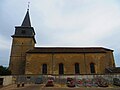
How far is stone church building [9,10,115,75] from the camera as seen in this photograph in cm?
3344

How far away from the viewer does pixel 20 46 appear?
119ft

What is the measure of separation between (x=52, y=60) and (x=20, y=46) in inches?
366

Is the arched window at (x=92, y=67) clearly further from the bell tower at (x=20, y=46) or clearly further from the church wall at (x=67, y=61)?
the bell tower at (x=20, y=46)

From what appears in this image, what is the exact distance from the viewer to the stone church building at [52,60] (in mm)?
33438

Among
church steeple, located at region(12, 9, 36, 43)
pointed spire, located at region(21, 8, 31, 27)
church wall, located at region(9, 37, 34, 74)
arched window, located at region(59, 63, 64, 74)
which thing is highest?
pointed spire, located at region(21, 8, 31, 27)

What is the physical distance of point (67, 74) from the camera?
3300cm

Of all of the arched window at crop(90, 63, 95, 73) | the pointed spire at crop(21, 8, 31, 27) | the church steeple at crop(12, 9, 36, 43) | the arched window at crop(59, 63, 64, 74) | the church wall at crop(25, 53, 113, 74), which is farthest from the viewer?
the pointed spire at crop(21, 8, 31, 27)

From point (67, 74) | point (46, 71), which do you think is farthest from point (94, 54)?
point (46, 71)

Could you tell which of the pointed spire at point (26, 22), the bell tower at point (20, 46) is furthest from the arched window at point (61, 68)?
the pointed spire at point (26, 22)

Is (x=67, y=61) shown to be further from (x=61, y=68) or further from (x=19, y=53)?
(x=19, y=53)

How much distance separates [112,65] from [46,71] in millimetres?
17125

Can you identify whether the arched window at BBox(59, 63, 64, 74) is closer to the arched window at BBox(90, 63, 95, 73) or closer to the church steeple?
the arched window at BBox(90, 63, 95, 73)

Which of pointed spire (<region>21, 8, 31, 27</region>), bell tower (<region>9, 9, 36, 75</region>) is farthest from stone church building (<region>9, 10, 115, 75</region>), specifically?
pointed spire (<region>21, 8, 31, 27</region>)

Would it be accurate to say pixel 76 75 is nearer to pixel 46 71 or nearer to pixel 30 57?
pixel 46 71
